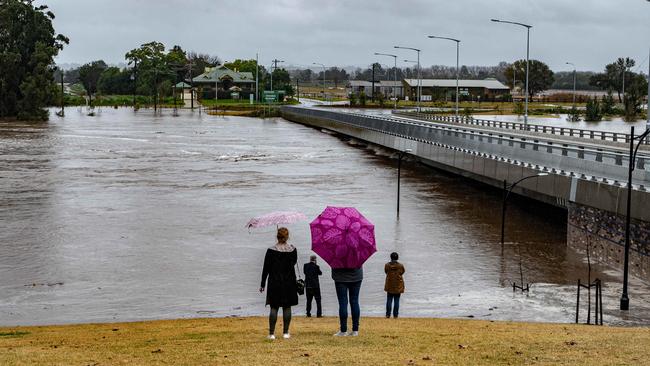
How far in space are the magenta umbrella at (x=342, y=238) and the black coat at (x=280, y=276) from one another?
816mm

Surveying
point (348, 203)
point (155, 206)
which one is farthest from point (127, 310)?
point (348, 203)

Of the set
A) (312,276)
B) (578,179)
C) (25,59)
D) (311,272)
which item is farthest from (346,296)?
(25,59)

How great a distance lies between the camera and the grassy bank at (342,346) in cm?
1367

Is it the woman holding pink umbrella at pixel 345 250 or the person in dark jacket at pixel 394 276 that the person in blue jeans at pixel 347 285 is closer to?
the woman holding pink umbrella at pixel 345 250

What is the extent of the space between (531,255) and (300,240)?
29.1 feet

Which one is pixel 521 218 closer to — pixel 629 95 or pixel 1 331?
pixel 1 331

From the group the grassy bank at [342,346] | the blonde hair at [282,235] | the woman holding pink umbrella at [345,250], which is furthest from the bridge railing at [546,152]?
the blonde hair at [282,235]

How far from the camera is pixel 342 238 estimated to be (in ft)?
49.9

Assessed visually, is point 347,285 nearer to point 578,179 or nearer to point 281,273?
point 281,273

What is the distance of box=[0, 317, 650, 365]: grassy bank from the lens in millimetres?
13672

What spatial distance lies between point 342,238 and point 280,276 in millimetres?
1423

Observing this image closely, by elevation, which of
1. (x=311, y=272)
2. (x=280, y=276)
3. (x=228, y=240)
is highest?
(x=280, y=276)

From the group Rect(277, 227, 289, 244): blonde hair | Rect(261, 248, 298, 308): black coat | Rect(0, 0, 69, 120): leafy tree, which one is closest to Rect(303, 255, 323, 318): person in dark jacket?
Rect(261, 248, 298, 308): black coat

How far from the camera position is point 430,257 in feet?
110
